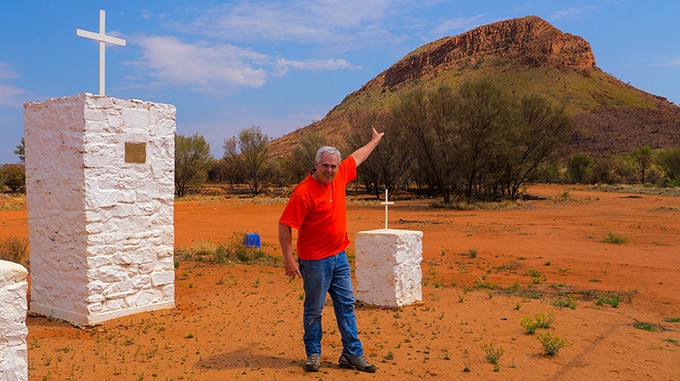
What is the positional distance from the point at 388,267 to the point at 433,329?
1120 mm

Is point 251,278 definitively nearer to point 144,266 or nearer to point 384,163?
point 144,266

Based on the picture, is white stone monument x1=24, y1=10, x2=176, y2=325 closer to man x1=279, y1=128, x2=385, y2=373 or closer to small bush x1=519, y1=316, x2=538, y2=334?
man x1=279, y1=128, x2=385, y2=373

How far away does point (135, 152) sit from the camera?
22.0 feet

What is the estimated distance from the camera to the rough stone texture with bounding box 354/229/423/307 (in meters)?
7.09

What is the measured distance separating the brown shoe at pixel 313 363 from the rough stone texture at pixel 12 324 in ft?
7.96

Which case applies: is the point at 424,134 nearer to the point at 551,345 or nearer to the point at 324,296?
the point at 551,345

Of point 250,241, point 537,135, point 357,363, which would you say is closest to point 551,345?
point 357,363

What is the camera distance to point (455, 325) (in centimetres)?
651

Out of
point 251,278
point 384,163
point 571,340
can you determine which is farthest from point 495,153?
point 571,340

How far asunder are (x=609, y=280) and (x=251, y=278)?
6.63 m

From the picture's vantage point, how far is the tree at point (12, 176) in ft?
131

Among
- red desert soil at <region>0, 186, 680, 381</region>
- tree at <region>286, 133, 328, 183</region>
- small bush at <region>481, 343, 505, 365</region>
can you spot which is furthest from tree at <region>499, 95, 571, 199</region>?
small bush at <region>481, 343, 505, 365</region>

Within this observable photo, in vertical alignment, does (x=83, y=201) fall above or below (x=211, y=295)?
above

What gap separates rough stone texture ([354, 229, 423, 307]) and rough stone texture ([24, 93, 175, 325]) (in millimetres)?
2678
